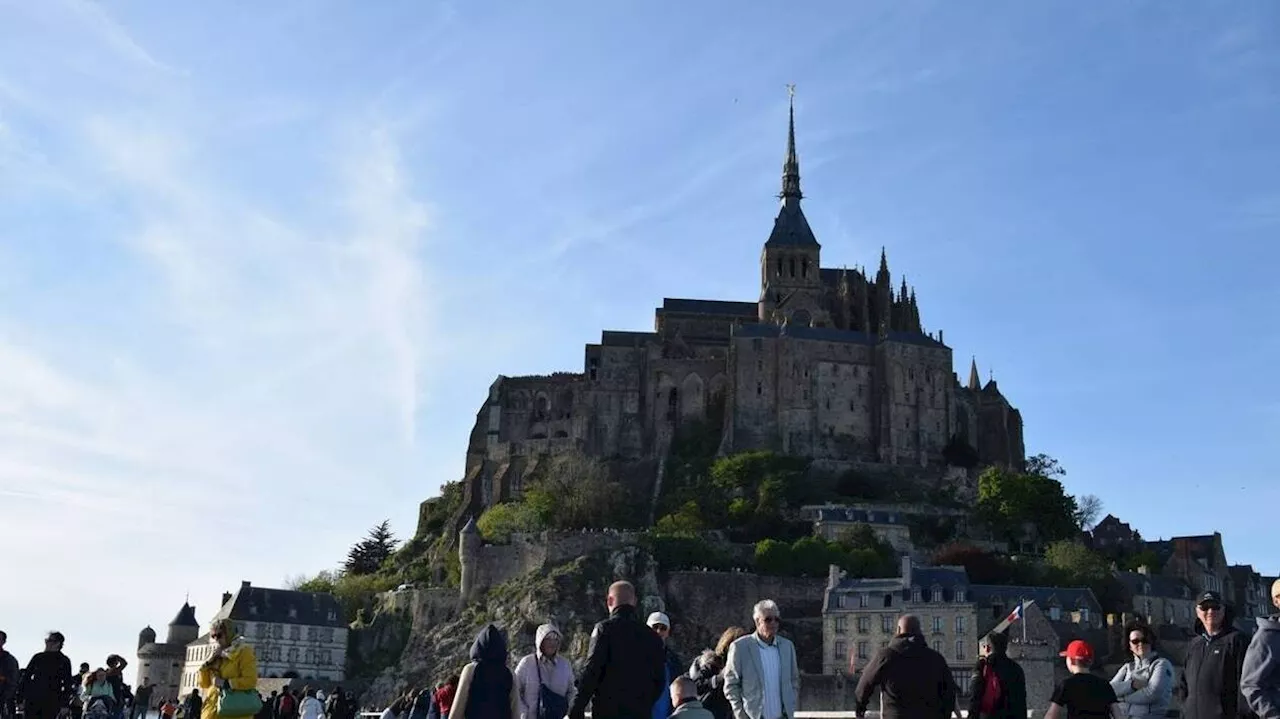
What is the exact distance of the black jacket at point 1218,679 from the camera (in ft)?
39.3

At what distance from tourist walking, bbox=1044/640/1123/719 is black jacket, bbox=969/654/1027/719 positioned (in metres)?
0.88

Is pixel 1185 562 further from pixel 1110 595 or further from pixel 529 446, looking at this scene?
pixel 529 446

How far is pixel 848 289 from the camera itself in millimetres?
97625

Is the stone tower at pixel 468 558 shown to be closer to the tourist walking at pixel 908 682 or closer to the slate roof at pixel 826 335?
the slate roof at pixel 826 335

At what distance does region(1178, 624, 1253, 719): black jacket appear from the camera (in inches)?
472

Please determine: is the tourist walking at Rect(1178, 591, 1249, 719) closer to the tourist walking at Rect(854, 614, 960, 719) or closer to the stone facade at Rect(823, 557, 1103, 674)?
the tourist walking at Rect(854, 614, 960, 719)

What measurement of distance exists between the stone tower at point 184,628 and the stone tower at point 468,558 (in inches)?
645

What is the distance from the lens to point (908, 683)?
1235cm

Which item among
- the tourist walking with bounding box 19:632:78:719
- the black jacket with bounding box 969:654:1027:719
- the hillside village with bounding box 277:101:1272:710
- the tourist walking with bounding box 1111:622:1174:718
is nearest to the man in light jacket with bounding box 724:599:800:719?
the black jacket with bounding box 969:654:1027:719

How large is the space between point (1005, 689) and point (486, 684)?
481 centimetres

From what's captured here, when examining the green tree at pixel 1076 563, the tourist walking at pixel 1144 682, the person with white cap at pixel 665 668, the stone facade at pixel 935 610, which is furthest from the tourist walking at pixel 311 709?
the green tree at pixel 1076 563

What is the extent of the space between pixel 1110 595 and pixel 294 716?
5510 cm

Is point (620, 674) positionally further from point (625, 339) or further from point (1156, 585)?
point (625, 339)

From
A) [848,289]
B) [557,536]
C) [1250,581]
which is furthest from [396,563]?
[1250,581]
